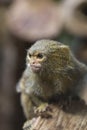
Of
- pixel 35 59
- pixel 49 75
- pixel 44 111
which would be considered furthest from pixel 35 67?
pixel 44 111

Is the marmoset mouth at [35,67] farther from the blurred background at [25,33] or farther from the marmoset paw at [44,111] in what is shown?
the blurred background at [25,33]

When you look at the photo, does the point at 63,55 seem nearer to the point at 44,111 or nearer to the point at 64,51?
the point at 64,51

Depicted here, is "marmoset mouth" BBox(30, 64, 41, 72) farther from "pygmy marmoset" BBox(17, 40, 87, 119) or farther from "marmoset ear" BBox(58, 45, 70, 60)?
"marmoset ear" BBox(58, 45, 70, 60)

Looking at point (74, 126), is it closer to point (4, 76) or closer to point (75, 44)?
point (75, 44)

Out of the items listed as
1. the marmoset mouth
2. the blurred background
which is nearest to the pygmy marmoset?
the marmoset mouth

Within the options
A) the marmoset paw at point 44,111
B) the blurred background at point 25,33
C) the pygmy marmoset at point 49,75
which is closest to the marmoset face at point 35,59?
the pygmy marmoset at point 49,75

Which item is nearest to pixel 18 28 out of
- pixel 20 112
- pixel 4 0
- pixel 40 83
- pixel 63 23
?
pixel 63 23
